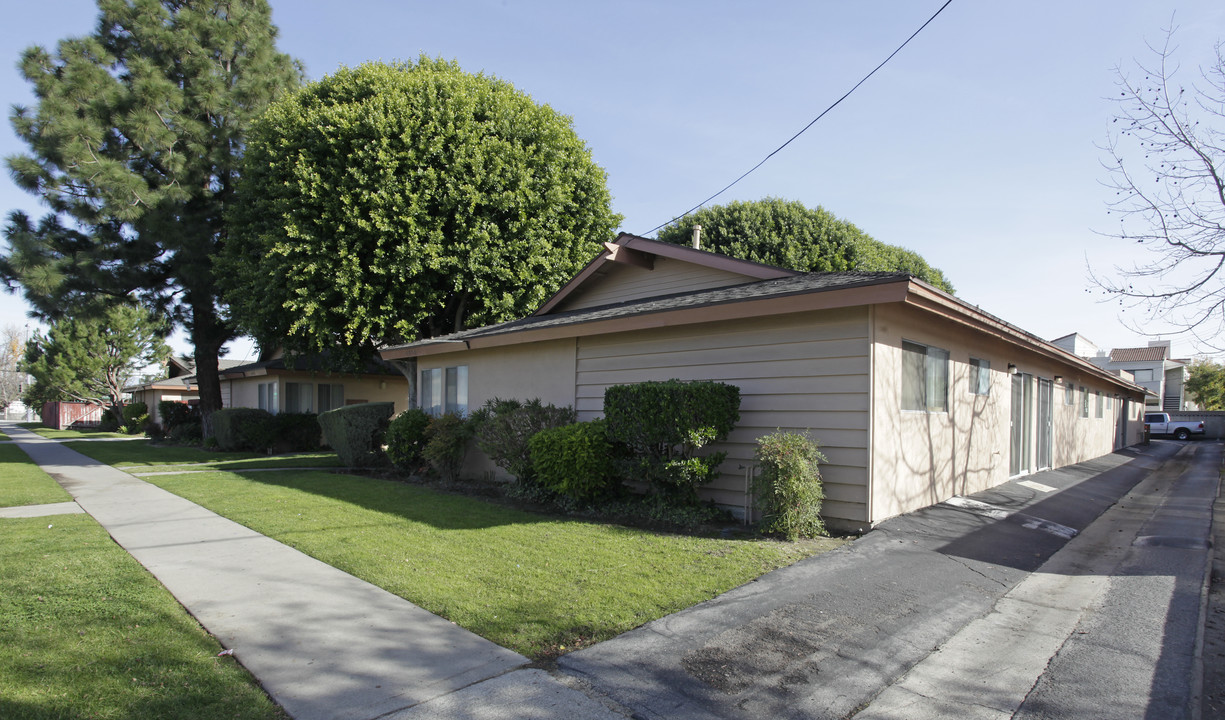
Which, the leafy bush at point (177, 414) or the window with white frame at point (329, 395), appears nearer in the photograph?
the window with white frame at point (329, 395)

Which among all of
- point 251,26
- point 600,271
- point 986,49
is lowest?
point 600,271

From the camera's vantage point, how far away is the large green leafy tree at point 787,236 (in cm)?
2494

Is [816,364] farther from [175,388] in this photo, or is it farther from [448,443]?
[175,388]

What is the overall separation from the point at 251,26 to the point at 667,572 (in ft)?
80.9

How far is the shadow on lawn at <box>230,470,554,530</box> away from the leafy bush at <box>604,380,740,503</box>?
157cm

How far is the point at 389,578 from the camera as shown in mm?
5680

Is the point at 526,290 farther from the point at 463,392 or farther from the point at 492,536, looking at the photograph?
the point at 492,536

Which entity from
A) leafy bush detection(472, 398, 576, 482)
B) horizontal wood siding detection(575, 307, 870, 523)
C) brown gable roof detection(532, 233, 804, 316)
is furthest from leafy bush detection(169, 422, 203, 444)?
horizontal wood siding detection(575, 307, 870, 523)

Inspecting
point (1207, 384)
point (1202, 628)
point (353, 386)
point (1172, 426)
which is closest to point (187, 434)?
point (353, 386)

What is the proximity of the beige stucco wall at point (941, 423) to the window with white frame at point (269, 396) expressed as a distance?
70.3 feet

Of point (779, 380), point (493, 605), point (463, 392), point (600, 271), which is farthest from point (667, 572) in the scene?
point (463, 392)

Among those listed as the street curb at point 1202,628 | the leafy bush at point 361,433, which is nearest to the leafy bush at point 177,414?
the leafy bush at point 361,433

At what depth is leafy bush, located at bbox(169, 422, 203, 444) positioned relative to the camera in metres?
25.4

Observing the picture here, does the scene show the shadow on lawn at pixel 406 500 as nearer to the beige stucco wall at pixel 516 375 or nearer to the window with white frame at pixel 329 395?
the beige stucco wall at pixel 516 375
